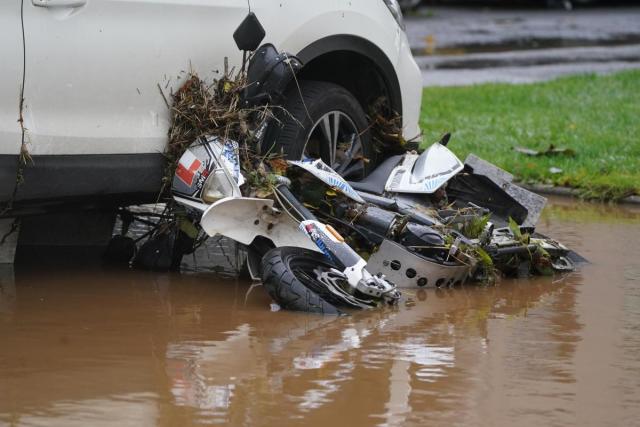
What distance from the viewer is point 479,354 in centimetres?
492

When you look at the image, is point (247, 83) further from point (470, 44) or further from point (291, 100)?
point (470, 44)

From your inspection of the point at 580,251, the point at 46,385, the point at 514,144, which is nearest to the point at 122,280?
the point at 46,385

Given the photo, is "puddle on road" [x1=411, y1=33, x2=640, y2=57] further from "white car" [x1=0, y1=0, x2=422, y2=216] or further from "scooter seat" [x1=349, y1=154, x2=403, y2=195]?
"white car" [x1=0, y1=0, x2=422, y2=216]

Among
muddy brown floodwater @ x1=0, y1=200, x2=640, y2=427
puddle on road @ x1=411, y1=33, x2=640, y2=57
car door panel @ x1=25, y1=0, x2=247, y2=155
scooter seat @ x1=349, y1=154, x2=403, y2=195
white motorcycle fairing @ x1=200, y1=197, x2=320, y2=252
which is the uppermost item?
puddle on road @ x1=411, y1=33, x2=640, y2=57

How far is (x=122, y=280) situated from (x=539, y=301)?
1908 millimetres

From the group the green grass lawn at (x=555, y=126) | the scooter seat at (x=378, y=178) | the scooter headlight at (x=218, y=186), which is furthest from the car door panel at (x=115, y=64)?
the green grass lawn at (x=555, y=126)

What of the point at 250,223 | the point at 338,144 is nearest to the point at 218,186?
the point at 250,223

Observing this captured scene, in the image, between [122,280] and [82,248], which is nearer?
[122,280]

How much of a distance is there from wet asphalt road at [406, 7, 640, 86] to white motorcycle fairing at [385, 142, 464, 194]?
750 cm

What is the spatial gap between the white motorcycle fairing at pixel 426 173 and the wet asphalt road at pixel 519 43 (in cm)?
750

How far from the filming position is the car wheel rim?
21.9 ft

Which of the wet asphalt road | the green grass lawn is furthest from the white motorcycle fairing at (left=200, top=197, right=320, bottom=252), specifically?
the wet asphalt road

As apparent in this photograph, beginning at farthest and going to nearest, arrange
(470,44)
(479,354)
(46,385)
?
1. (470,44)
2. (479,354)
3. (46,385)

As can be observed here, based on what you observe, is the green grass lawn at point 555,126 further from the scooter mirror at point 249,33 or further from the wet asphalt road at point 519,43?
the scooter mirror at point 249,33
